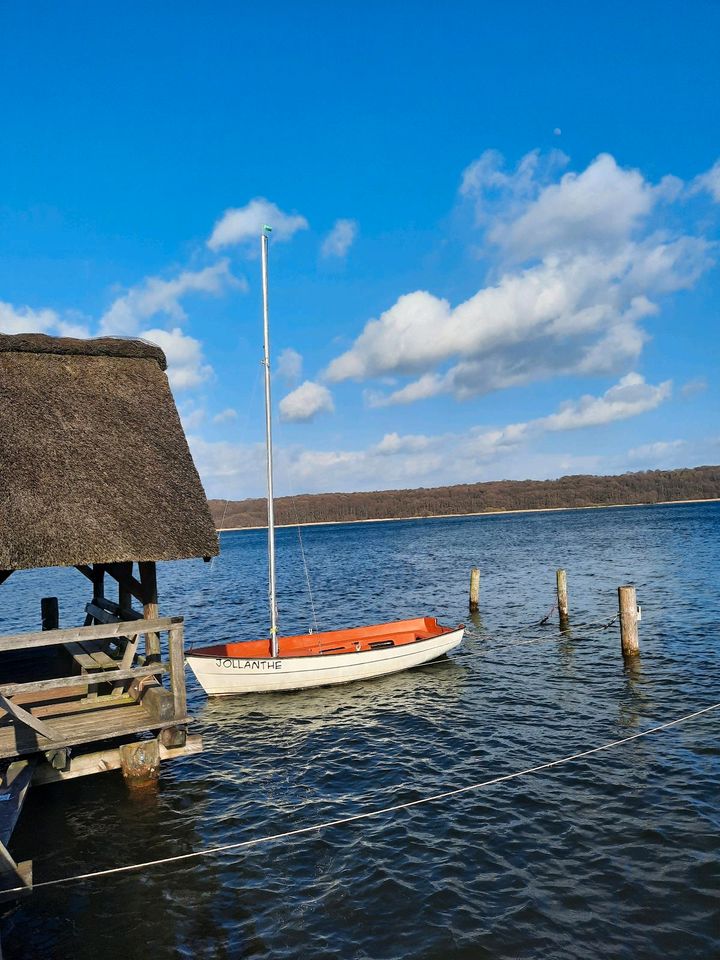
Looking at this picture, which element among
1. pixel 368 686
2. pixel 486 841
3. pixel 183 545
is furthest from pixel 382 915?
pixel 368 686

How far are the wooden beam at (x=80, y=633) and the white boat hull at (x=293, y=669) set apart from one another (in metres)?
7.01

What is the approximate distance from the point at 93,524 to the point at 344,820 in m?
6.57

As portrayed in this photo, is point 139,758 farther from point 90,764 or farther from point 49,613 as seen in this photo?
point 49,613

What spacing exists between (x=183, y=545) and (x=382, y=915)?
6.17 meters

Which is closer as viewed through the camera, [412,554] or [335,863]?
[335,863]

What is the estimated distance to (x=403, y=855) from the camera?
30.8 ft

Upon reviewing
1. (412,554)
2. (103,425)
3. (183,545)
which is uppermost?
(103,425)

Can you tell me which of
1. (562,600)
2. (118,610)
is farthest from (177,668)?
(562,600)

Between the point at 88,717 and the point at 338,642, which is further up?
the point at 88,717

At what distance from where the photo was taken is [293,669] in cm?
1788

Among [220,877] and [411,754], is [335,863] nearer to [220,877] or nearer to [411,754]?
[220,877]

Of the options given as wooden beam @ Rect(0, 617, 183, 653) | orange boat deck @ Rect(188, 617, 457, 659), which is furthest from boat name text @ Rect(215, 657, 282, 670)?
wooden beam @ Rect(0, 617, 183, 653)

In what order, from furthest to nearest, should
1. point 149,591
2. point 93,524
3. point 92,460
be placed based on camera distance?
point 149,591
point 92,460
point 93,524

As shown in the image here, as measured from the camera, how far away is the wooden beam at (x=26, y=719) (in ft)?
29.6
